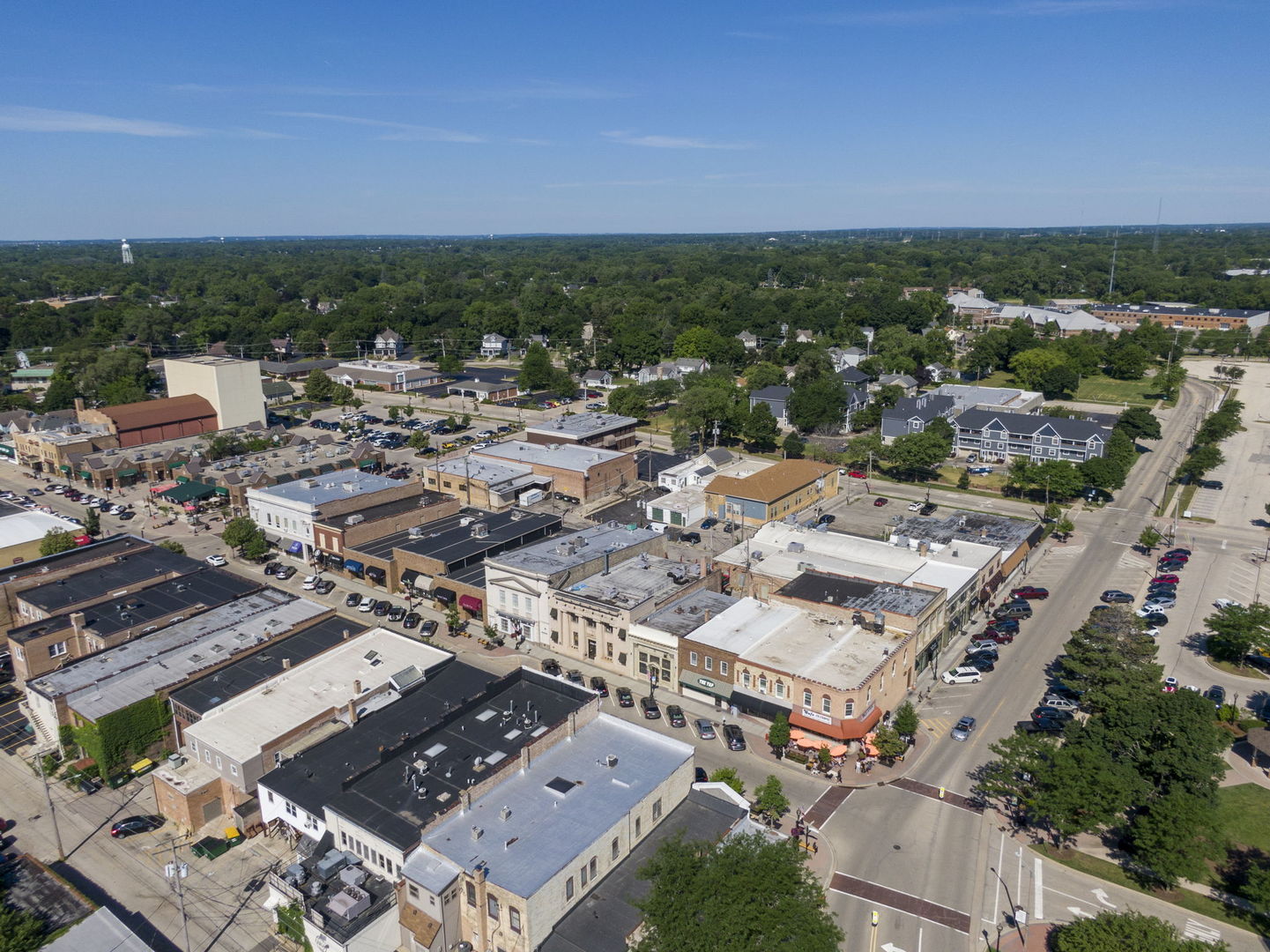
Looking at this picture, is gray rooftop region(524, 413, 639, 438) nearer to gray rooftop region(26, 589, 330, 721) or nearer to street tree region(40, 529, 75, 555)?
gray rooftop region(26, 589, 330, 721)

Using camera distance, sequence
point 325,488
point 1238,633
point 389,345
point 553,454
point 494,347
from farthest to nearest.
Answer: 1. point 494,347
2. point 389,345
3. point 553,454
4. point 325,488
5. point 1238,633

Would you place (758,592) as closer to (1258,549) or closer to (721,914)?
(721,914)

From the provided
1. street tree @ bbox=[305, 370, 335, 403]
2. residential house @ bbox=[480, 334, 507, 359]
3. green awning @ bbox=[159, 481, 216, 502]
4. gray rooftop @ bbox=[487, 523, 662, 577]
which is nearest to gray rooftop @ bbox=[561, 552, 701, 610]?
gray rooftop @ bbox=[487, 523, 662, 577]

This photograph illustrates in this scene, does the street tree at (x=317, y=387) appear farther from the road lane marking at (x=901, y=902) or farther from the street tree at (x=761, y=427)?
the road lane marking at (x=901, y=902)

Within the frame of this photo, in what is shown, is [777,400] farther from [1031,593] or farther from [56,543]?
[56,543]

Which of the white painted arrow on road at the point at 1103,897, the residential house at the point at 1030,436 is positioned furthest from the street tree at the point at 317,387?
the white painted arrow on road at the point at 1103,897

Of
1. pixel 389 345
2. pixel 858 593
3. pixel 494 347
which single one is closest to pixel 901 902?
pixel 858 593
